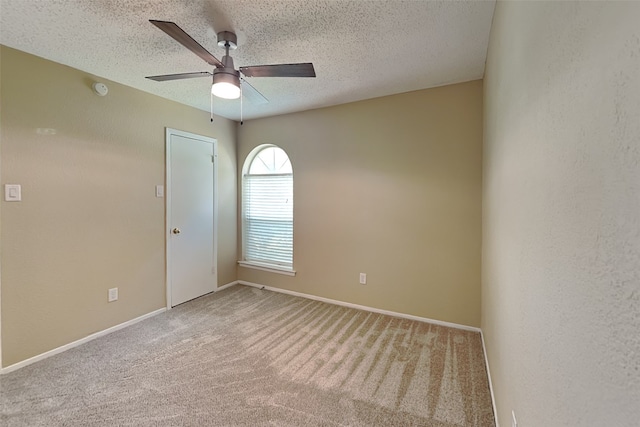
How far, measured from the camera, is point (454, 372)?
212 cm

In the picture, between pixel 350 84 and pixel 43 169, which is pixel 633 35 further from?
pixel 43 169

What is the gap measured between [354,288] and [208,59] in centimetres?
274

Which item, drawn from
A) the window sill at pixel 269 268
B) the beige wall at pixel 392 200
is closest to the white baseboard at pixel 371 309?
the beige wall at pixel 392 200

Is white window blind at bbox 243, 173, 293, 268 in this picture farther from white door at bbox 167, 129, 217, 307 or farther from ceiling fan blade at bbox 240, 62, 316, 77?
ceiling fan blade at bbox 240, 62, 316, 77

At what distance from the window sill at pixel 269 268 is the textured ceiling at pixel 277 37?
7.64ft

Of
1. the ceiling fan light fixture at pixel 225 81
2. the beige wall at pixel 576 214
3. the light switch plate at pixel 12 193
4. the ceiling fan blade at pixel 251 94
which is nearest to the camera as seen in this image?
the beige wall at pixel 576 214

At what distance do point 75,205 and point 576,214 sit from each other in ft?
11.1

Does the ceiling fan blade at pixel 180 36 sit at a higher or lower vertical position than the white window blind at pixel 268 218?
higher

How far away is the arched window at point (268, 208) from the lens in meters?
3.91

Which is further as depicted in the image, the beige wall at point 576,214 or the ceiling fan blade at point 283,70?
the ceiling fan blade at point 283,70

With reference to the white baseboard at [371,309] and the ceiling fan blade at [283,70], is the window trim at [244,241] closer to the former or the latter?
the white baseboard at [371,309]

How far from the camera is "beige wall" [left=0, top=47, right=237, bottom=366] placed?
216 centimetres

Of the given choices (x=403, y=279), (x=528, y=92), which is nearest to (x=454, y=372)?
(x=403, y=279)

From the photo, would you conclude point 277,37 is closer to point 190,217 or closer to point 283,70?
point 283,70
